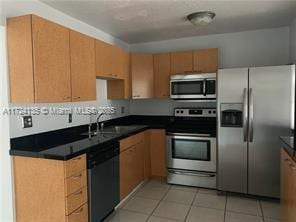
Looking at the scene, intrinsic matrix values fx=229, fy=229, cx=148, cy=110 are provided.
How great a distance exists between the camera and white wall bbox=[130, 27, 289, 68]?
3.48m

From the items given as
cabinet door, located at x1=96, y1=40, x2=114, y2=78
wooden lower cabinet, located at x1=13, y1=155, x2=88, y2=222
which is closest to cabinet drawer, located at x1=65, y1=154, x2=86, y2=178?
wooden lower cabinet, located at x1=13, y1=155, x2=88, y2=222

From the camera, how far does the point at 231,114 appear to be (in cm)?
298

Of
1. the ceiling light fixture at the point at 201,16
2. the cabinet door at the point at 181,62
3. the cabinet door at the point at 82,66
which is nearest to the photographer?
the cabinet door at the point at 82,66

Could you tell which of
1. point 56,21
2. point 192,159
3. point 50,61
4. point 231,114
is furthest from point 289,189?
point 56,21

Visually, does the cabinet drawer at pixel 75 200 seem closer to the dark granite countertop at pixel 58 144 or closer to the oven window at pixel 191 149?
the dark granite countertop at pixel 58 144

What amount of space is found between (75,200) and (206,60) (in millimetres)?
2692

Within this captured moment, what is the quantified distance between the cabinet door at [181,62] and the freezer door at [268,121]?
1033 mm

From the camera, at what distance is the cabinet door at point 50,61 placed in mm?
1922

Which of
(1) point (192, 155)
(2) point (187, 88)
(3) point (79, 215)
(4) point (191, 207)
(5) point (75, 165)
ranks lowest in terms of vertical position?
(4) point (191, 207)

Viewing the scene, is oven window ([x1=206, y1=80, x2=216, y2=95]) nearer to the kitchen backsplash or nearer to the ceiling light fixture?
the ceiling light fixture

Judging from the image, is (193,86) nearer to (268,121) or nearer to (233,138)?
(233,138)

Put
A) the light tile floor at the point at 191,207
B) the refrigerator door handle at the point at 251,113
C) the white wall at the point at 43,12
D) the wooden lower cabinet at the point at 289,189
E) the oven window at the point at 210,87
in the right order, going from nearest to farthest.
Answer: the wooden lower cabinet at the point at 289,189, the white wall at the point at 43,12, the light tile floor at the point at 191,207, the refrigerator door handle at the point at 251,113, the oven window at the point at 210,87

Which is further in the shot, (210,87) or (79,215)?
(210,87)

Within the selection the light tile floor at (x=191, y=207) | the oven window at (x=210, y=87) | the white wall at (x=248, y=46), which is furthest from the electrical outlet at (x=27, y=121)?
the white wall at (x=248, y=46)
